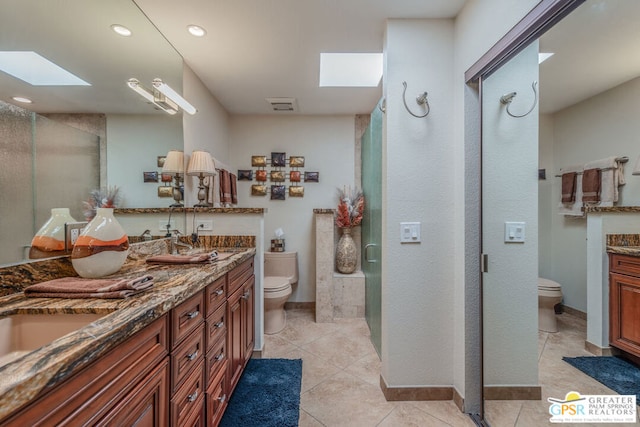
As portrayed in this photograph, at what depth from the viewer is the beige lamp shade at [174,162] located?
189cm

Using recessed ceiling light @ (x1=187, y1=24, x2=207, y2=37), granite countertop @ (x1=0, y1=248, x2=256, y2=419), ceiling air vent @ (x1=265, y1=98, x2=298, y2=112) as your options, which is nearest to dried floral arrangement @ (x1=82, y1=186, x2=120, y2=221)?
granite countertop @ (x1=0, y1=248, x2=256, y2=419)

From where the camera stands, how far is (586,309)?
107 cm

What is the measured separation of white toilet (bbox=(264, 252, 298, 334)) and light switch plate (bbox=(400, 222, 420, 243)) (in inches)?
55.4

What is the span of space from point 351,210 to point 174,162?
1885 mm

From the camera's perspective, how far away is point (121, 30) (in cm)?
157

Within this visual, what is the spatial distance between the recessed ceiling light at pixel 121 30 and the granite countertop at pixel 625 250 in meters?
2.63

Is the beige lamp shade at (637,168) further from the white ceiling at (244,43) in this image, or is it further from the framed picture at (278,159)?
the framed picture at (278,159)

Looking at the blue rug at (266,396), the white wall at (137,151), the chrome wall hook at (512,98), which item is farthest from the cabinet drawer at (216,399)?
the chrome wall hook at (512,98)

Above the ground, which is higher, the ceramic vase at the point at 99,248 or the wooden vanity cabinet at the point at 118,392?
the ceramic vase at the point at 99,248

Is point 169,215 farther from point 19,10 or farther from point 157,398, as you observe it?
point 157,398

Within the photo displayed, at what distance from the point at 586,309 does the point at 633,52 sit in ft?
3.09

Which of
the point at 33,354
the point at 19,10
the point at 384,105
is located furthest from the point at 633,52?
the point at 19,10

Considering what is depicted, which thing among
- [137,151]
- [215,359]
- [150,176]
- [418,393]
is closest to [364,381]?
[418,393]

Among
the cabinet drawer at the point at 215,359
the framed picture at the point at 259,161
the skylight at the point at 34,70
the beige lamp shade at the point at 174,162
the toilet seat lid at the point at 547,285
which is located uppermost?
the framed picture at the point at 259,161
